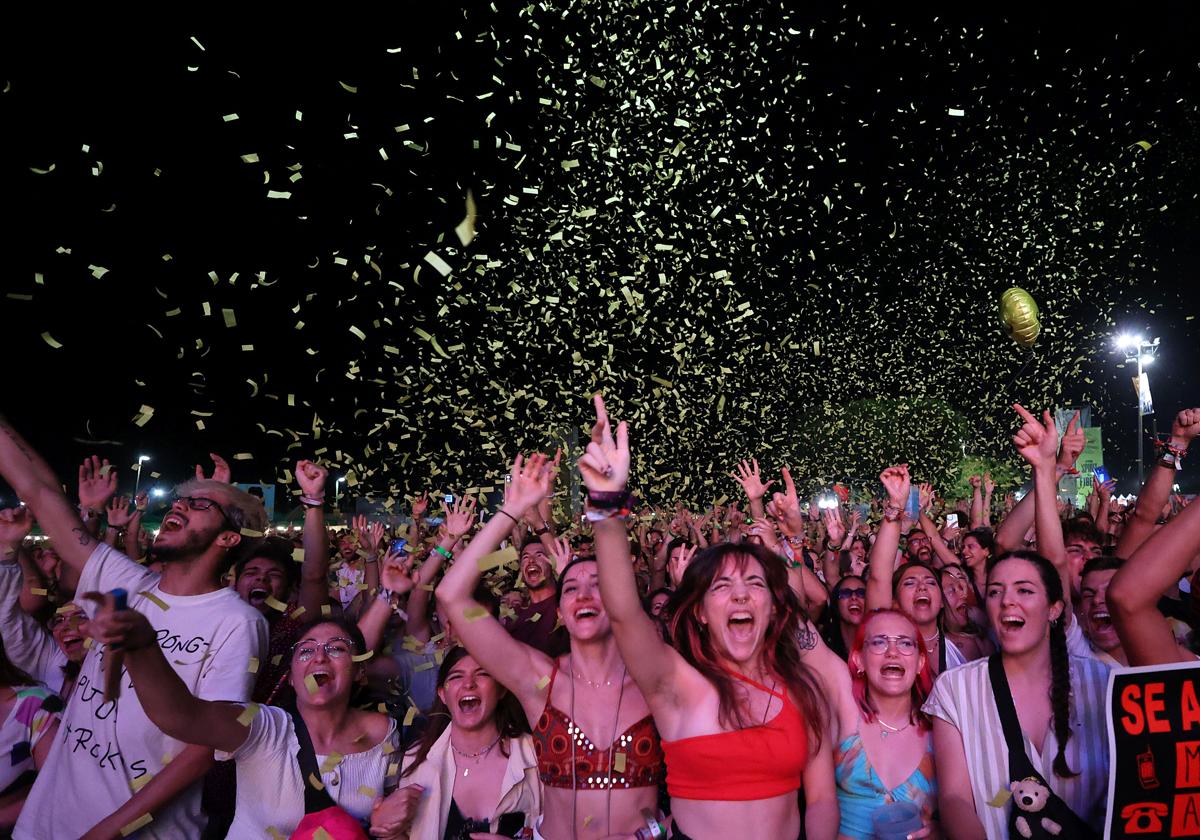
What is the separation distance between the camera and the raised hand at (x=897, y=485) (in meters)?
4.93

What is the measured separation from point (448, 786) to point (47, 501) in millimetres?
2268

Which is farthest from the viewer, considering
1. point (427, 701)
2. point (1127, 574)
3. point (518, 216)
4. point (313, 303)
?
point (518, 216)

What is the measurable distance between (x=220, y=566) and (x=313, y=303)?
635 cm

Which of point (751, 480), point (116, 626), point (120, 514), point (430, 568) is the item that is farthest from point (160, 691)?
point (120, 514)

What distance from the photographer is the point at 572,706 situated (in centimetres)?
324

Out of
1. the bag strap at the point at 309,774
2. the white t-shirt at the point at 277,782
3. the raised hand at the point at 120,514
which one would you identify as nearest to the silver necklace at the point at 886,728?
the white t-shirt at the point at 277,782

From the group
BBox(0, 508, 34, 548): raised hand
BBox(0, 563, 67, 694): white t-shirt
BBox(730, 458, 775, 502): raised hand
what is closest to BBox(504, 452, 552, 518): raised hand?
BBox(730, 458, 775, 502): raised hand

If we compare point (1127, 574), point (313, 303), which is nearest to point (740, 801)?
point (1127, 574)

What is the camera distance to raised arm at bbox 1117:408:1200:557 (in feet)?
15.6

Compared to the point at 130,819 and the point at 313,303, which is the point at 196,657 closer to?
the point at 130,819

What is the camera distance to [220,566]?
3916 millimetres

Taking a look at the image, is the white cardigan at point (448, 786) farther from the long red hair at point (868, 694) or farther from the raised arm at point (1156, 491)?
the raised arm at point (1156, 491)

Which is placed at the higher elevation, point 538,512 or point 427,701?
point 538,512

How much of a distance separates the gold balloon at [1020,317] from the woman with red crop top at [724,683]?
1088 centimetres
